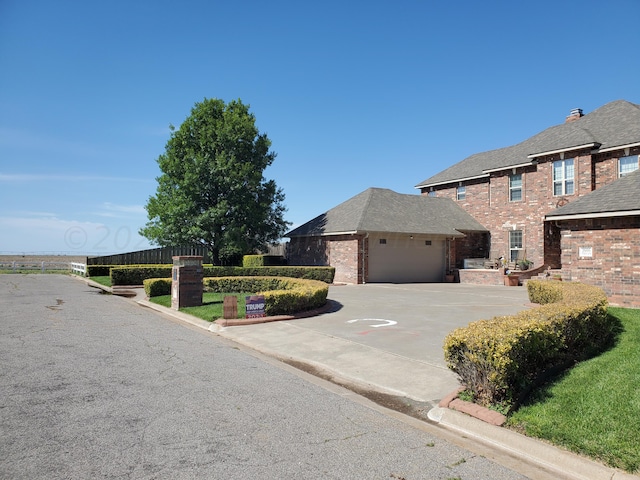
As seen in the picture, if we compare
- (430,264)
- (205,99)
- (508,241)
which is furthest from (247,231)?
(508,241)

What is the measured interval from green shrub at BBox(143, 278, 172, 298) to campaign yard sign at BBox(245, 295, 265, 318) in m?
7.39

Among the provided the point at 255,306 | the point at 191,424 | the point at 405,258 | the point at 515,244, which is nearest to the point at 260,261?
the point at 405,258

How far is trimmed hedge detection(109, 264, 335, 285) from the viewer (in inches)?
911

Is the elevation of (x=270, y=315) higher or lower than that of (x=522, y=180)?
lower

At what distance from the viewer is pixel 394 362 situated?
7.84m

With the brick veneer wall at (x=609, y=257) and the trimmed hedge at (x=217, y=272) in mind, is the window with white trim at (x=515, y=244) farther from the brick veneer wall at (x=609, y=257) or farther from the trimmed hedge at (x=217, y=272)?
the trimmed hedge at (x=217, y=272)

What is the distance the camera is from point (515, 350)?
548 centimetres

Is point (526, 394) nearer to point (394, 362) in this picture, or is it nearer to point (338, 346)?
point (394, 362)

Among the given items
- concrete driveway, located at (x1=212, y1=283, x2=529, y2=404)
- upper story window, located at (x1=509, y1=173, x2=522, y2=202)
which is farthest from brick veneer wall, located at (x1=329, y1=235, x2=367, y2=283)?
upper story window, located at (x1=509, y1=173, x2=522, y2=202)

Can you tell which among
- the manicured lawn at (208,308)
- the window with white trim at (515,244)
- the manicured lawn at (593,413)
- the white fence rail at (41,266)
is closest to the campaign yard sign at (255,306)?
the manicured lawn at (208,308)

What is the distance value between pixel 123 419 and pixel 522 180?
27.5 metres

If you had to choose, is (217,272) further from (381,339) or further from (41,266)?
(41,266)

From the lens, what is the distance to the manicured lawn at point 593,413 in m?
4.20

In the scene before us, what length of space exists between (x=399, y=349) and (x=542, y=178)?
21358 millimetres
